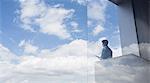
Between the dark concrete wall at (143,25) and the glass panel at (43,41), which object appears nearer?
the glass panel at (43,41)

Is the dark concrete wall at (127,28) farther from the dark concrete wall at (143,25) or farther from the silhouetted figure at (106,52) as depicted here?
the silhouetted figure at (106,52)

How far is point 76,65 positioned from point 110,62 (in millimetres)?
504

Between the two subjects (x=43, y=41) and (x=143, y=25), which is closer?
(x=43, y=41)

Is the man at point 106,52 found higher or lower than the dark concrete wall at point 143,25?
lower

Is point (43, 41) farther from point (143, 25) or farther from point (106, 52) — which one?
point (143, 25)

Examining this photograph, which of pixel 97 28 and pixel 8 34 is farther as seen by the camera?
pixel 97 28

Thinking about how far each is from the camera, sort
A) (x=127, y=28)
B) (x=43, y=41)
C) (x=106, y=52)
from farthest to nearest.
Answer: (x=127, y=28)
(x=106, y=52)
(x=43, y=41)

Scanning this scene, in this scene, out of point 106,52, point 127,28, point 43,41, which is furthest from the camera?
point 127,28

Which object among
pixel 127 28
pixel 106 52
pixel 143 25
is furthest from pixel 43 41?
pixel 143 25

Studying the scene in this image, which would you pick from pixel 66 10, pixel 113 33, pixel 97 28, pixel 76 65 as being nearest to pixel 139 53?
pixel 113 33

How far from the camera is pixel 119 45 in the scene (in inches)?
128

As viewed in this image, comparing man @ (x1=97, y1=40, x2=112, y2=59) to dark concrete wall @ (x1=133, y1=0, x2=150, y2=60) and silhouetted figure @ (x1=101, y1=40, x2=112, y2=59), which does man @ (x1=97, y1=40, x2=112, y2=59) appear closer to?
silhouetted figure @ (x1=101, y1=40, x2=112, y2=59)

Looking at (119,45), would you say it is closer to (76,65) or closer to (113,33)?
(113,33)

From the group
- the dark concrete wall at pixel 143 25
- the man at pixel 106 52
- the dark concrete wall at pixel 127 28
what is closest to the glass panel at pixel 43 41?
the man at pixel 106 52
